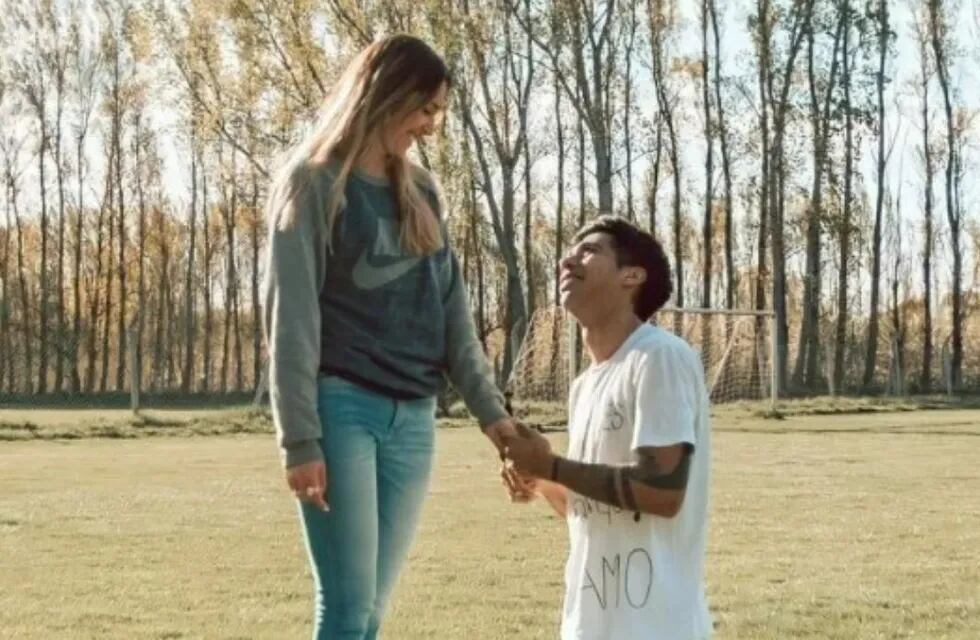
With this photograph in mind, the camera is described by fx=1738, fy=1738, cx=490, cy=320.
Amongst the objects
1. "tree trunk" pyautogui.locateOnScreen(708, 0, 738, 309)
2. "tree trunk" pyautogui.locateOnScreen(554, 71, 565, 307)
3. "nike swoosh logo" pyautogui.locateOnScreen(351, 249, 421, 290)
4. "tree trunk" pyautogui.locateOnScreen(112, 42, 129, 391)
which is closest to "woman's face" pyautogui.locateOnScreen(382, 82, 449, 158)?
"nike swoosh logo" pyautogui.locateOnScreen(351, 249, 421, 290)

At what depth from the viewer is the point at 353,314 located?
12.3 ft

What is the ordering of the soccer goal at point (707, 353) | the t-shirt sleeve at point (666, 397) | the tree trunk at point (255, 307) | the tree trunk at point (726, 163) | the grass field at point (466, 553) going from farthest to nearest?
the tree trunk at point (255, 307) → the tree trunk at point (726, 163) → the soccer goal at point (707, 353) → the grass field at point (466, 553) → the t-shirt sleeve at point (666, 397)

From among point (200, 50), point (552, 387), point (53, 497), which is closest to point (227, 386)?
point (200, 50)

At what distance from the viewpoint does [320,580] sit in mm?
3732

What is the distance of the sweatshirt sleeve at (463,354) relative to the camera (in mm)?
3953

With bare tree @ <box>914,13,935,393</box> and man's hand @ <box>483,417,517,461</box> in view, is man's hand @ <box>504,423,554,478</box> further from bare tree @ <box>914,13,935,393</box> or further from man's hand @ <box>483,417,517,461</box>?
bare tree @ <box>914,13,935,393</box>

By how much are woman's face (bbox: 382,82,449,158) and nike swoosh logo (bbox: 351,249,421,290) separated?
0.25m

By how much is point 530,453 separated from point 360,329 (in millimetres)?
496

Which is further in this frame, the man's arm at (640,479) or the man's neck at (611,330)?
the man's neck at (611,330)

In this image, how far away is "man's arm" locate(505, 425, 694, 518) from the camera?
332 cm

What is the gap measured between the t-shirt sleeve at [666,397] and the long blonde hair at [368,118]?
0.72 metres

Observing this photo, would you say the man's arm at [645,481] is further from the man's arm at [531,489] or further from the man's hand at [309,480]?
the man's hand at [309,480]

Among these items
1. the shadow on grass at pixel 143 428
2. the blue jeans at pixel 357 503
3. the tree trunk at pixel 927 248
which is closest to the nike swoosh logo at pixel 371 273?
the blue jeans at pixel 357 503

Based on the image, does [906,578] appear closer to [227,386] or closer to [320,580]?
[320,580]
